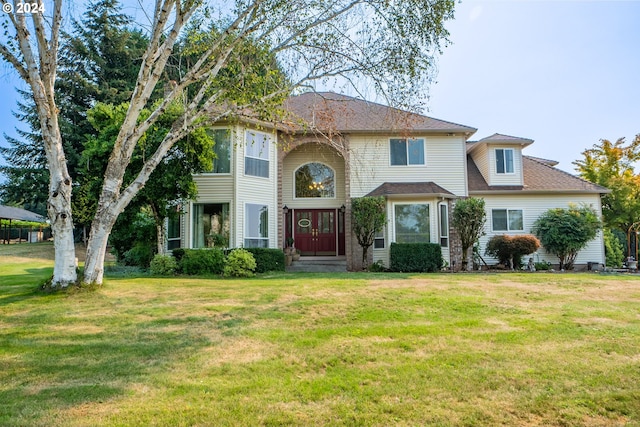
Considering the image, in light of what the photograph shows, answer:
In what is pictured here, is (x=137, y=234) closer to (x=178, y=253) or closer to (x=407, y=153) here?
(x=178, y=253)

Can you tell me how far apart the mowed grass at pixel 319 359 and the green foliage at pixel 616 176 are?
13.1 meters

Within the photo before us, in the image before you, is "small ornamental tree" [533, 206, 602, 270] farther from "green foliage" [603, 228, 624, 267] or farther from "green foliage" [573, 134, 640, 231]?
"green foliage" [573, 134, 640, 231]

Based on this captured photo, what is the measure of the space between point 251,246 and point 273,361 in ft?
34.5

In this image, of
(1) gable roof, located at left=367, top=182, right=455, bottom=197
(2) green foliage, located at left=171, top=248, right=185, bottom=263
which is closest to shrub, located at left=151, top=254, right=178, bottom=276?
(2) green foliage, located at left=171, top=248, right=185, bottom=263

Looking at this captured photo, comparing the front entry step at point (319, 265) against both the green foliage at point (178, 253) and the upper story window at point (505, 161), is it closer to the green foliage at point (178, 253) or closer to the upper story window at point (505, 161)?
the green foliage at point (178, 253)

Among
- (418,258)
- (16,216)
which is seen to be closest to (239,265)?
(418,258)

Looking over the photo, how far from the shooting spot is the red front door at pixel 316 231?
58.4 ft

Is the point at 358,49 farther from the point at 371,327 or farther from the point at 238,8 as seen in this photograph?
the point at 371,327

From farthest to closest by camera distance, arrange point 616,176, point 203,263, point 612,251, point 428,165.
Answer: point 616,176
point 612,251
point 428,165
point 203,263

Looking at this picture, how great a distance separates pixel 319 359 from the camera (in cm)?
453

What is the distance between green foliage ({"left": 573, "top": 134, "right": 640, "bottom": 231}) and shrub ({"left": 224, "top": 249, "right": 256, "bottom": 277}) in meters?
16.8

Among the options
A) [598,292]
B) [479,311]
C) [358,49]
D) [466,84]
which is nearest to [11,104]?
[358,49]

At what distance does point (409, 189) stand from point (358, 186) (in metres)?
2.09

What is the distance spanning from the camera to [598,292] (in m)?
8.82
